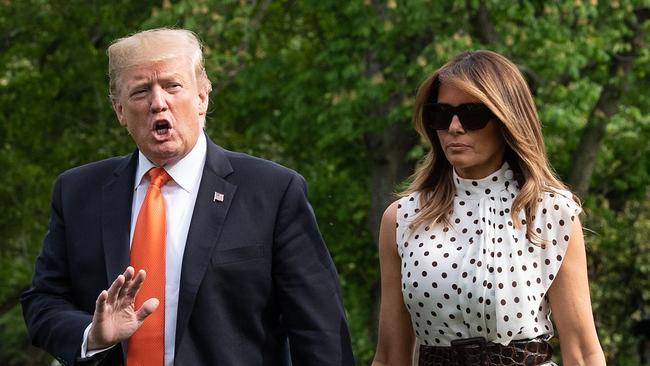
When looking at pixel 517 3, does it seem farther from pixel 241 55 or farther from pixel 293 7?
pixel 293 7

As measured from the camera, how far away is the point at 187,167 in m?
4.61

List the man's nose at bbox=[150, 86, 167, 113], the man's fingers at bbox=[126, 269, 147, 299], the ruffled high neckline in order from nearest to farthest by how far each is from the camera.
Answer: the man's fingers at bbox=[126, 269, 147, 299], the man's nose at bbox=[150, 86, 167, 113], the ruffled high neckline

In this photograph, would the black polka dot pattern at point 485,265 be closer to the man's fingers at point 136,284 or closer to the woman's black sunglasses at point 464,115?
the woman's black sunglasses at point 464,115

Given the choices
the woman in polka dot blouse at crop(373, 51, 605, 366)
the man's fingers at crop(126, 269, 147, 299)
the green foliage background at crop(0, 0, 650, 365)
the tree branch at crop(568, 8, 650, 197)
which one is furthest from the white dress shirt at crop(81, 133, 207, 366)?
the tree branch at crop(568, 8, 650, 197)

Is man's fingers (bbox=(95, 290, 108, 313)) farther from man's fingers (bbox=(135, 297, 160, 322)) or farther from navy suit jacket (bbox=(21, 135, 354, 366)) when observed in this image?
navy suit jacket (bbox=(21, 135, 354, 366))

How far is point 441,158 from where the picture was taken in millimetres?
4934

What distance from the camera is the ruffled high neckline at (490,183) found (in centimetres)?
479

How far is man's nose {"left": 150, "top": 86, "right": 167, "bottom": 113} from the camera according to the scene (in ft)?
14.4

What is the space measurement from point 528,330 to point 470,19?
1243 centimetres

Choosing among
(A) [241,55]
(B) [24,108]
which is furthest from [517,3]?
(B) [24,108]

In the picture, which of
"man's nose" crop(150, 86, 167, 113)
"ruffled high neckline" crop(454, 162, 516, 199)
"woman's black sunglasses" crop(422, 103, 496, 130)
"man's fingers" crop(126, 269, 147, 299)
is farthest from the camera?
"ruffled high neckline" crop(454, 162, 516, 199)

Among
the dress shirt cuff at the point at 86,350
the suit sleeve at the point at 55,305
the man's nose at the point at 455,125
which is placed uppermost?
the man's nose at the point at 455,125

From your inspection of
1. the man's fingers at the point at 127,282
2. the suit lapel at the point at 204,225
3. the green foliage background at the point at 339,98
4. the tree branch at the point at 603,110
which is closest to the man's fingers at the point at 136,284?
the man's fingers at the point at 127,282

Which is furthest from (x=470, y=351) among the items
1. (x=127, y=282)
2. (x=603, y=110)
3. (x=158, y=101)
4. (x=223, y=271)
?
(x=603, y=110)
